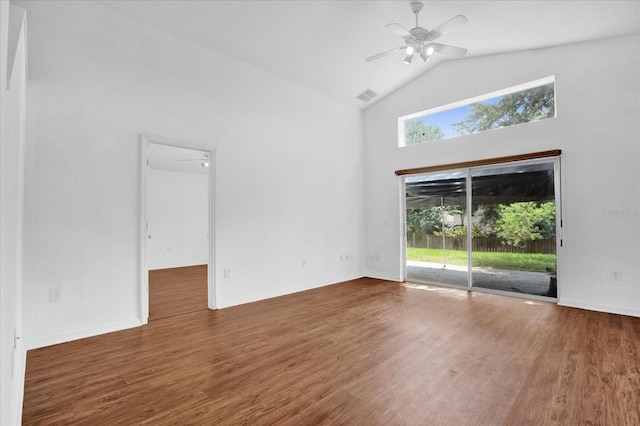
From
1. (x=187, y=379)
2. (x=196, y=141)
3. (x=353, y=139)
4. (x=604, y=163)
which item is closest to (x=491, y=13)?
(x=604, y=163)

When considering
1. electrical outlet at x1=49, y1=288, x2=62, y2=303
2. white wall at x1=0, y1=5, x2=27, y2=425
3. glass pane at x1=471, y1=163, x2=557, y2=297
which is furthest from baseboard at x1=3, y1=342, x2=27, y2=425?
glass pane at x1=471, y1=163, x2=557, y2=297

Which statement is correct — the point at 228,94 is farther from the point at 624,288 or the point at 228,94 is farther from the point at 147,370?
the point at 624,288

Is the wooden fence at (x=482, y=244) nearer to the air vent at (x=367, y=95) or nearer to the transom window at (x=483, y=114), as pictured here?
the transom window at (x=483, y=114)

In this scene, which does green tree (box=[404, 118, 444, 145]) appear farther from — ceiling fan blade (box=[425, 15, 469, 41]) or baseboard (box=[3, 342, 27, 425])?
baseboard (box=[3, 342, 27, 425])

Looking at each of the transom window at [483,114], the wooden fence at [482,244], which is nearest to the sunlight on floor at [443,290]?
the wooden fence at [482,244]

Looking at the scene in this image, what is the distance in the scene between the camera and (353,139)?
6.57 metres

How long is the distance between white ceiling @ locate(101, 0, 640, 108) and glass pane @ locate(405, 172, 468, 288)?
2.24 meters

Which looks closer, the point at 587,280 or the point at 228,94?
the point at 587,280

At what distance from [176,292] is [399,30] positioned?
5075 mm

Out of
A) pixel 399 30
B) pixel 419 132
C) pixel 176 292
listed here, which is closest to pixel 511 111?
pixel 419 132

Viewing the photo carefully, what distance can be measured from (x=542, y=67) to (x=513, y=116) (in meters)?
0.74

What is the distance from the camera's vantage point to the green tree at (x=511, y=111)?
468 cm

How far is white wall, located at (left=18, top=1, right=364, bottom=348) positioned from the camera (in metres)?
3.10

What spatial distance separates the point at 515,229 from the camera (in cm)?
489
